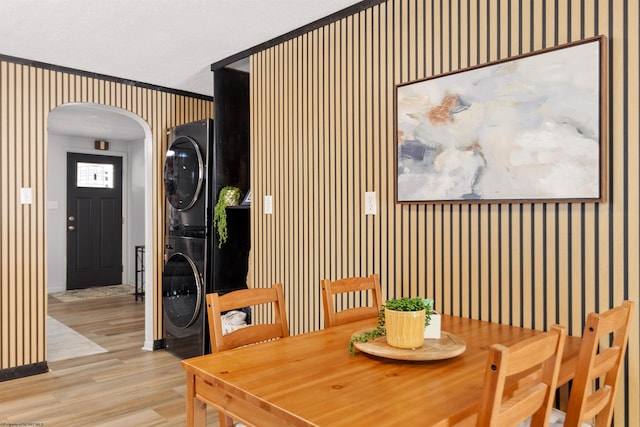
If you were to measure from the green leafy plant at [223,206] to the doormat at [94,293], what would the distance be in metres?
4.04

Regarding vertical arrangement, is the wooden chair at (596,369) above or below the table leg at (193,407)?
above

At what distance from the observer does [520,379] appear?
124 cm

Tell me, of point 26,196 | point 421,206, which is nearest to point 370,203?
point 421,206

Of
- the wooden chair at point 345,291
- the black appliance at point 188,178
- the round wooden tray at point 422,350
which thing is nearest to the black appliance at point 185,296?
the black appliance at point 188,178

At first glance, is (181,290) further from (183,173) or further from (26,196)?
(26,196)

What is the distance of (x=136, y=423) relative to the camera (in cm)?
282

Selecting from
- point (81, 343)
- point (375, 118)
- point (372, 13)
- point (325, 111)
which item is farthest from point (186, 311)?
point (372, 13)

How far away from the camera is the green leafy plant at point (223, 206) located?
3730mm

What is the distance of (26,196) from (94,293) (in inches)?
154

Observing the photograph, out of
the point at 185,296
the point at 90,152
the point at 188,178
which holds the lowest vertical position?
the point at 185,296

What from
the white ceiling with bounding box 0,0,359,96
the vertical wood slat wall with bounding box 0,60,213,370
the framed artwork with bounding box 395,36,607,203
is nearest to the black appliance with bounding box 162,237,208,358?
the vertical wood slat wall with bounding box 0,60,213,370

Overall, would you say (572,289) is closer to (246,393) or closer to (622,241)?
(622,241)

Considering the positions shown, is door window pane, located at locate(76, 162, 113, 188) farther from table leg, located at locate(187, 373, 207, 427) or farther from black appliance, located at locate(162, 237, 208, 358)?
table leg, located at locate(187, 373, 207, 427)

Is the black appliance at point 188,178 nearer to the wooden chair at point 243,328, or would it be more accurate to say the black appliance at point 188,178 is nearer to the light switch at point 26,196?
the light switch at point 26,196
